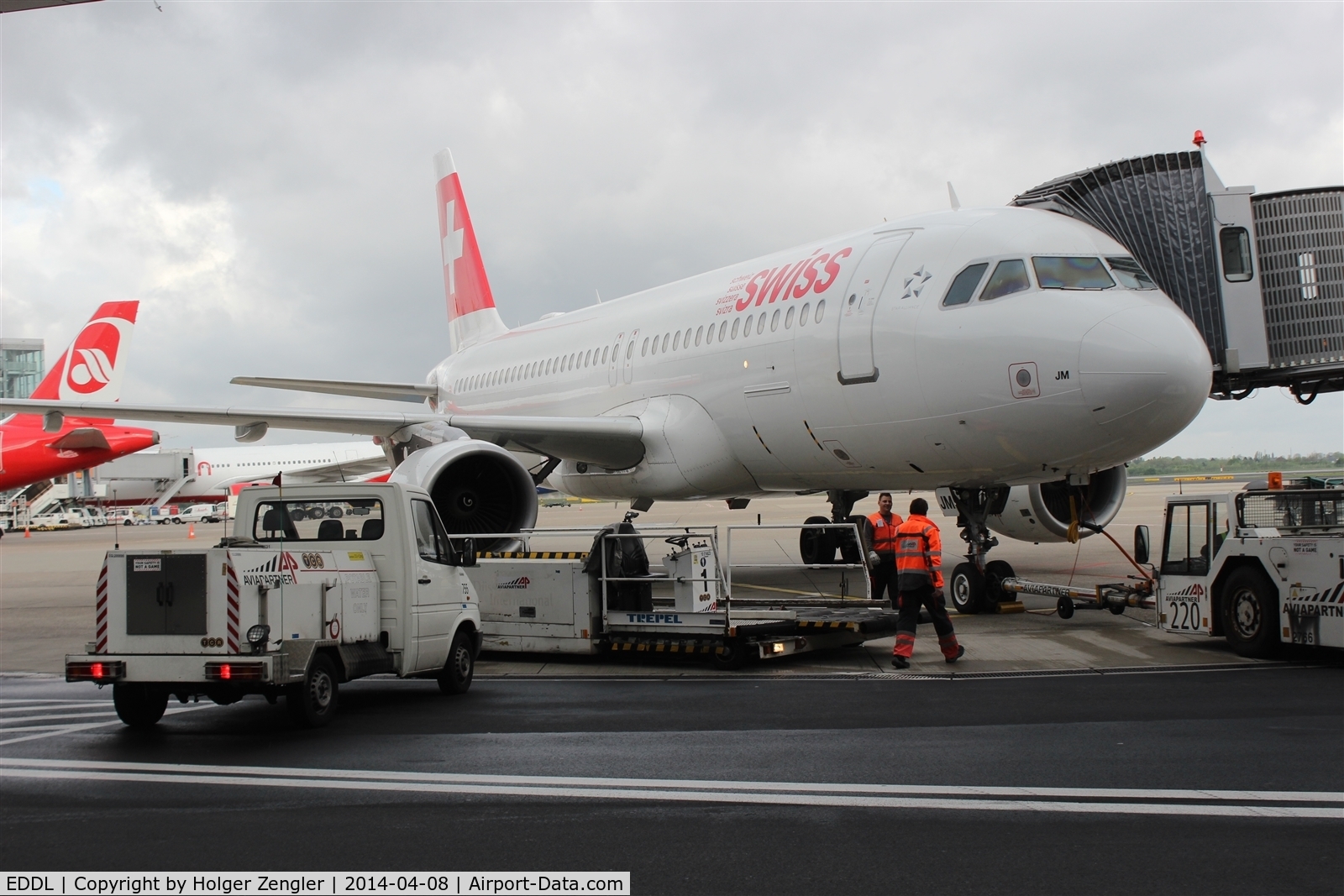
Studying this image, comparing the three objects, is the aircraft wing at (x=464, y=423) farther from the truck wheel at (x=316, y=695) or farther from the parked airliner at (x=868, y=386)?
the truck wheel at (x=316, y=695)

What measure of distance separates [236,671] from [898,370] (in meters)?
6.46

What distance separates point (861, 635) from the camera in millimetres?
10164

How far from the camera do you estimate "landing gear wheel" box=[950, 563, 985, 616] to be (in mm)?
12508

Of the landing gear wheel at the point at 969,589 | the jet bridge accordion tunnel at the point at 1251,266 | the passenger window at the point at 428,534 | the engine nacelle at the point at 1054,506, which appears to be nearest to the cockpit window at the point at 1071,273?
the jet bridge accordion tunnel at the point at 1251,266

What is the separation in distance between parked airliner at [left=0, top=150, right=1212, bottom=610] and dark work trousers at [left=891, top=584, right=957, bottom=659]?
1.71 m

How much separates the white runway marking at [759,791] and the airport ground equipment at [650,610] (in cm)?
408

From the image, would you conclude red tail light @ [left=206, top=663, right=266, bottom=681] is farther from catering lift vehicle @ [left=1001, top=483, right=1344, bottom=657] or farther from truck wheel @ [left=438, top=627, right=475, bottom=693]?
catering lift vehicle @ [left=1001, top=483, right=1344, bottom=657]

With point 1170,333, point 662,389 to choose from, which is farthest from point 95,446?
point 1170,333

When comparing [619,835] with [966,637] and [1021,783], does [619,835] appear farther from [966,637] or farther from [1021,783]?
[966,637]

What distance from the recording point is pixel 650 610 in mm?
10273

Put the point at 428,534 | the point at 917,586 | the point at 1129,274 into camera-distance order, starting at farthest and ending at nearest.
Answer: the point at 1129,274 < the point at 917,586 < the point at 428,534

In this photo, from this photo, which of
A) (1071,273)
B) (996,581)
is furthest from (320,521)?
(996,581)

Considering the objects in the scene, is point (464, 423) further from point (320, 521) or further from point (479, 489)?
point (320, 521)

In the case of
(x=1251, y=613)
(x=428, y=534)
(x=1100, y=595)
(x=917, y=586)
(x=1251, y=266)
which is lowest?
(x=1251, y=613)
